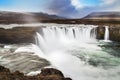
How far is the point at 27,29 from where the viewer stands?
48.5 ft

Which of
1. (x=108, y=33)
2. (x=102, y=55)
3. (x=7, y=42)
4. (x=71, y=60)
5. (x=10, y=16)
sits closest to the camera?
(x=71, y=60)

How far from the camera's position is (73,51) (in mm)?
12609

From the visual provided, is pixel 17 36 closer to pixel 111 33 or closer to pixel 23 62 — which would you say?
pixel 23 62

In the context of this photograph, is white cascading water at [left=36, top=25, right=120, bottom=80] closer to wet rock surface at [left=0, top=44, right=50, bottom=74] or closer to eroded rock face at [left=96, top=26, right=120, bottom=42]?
eroded rock face at [left=96, top=26, right=120, bottom=42]

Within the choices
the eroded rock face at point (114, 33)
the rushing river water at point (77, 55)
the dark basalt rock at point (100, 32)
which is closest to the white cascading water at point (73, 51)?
the rushing river water at point (77, 55)

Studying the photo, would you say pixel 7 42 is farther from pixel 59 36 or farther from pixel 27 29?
pixel 59 36

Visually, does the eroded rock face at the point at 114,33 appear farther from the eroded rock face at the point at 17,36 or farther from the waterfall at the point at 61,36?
the eroded rock face at the point at 17,36

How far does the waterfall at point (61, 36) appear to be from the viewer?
46.2 feet

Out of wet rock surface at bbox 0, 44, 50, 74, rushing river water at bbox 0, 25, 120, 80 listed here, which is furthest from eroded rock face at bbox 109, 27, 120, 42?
wet rock surface at bbox 0, 44, 50, 74

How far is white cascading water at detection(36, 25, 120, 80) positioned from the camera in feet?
26.6

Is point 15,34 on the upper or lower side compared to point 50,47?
upper

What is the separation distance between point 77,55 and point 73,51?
122cm

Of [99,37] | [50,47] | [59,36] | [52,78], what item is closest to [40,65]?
[52,78]

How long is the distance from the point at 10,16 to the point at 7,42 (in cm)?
1696
